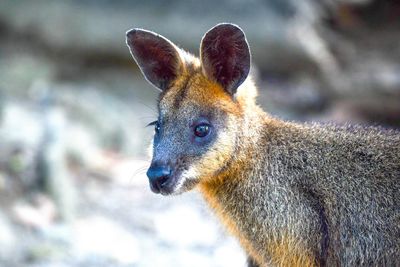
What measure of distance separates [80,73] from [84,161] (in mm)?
2189

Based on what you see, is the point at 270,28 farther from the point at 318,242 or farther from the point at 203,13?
the point at 318,242

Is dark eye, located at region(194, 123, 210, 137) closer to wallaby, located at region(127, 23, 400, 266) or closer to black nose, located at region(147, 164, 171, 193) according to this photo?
wallaby, located at region(127, 23, 400, 266)

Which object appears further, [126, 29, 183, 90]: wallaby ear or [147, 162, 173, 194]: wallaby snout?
[126, 29, 183, 90]: wallaby ear

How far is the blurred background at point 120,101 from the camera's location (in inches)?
387

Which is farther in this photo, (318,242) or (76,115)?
(76,115)

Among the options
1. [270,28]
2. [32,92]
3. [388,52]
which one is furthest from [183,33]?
[388,52]

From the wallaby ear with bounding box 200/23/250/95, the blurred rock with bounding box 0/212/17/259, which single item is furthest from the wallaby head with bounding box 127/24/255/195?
the blurred rock with bounding box 0/212/17/259

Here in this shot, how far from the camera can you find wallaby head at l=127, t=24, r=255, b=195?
621cm

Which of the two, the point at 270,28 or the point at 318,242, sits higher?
the point at 270,28

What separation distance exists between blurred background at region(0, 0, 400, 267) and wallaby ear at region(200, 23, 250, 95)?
132 inches

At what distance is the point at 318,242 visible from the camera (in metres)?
6.26

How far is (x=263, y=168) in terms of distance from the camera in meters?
6.52

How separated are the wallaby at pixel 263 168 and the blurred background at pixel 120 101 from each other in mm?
3132

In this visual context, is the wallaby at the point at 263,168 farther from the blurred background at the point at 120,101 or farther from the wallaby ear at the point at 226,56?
the blurred background at the point at 120,101
